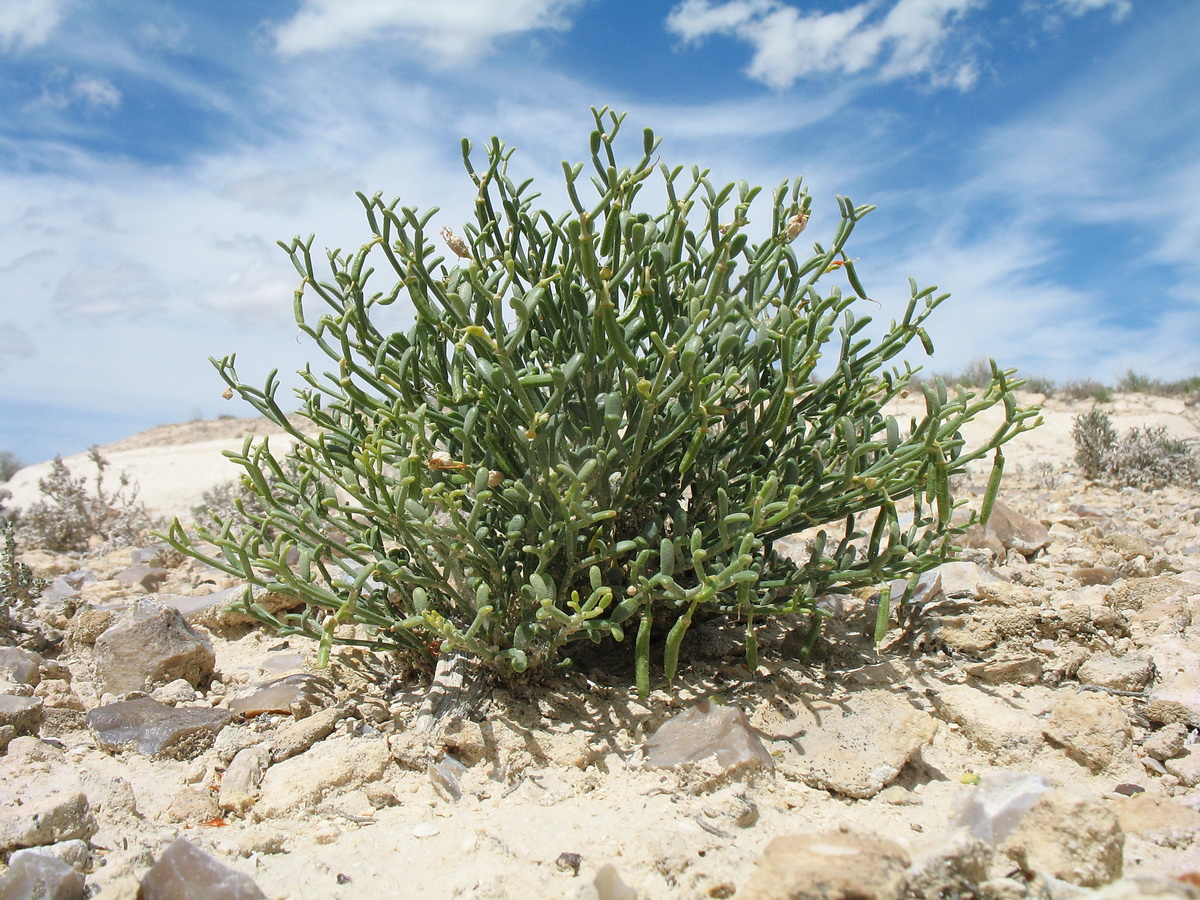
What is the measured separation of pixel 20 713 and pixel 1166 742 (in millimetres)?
2807

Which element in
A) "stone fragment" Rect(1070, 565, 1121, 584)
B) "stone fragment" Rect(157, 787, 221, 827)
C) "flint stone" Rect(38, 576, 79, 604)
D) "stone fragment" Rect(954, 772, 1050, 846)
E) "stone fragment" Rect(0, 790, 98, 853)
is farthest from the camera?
"flint stone" Rect(38, 576, 79, 604)

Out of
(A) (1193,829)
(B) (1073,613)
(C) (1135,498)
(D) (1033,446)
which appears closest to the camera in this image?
(A) (1193,829)

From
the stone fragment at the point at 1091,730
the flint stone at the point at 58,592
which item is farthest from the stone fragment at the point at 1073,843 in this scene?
the flint stone at the point at 58,592

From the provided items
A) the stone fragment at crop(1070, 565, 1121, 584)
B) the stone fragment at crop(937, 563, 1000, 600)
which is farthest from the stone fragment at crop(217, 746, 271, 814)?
the stone fragment at crop(1070, 565, 1121, 584)

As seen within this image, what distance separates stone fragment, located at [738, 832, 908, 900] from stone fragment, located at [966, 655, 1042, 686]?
3.75 ft

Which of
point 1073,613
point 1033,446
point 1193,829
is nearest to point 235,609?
point 1193,829

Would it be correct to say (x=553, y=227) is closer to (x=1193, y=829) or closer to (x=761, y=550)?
(x=761, y=550)

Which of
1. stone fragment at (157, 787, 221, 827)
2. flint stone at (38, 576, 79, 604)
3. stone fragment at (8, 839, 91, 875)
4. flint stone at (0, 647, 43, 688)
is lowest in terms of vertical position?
stone fragment at (157, 787, 221, 827)

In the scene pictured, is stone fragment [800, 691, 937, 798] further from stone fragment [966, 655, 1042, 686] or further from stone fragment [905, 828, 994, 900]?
stone fragment [905, 828, 994, 900]

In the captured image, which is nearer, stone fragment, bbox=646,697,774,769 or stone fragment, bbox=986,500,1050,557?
stone fragment, bbox=646,697,774,769

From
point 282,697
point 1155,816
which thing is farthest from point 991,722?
point 282,697

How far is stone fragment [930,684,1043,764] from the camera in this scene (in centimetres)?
208

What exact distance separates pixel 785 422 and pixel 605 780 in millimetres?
971

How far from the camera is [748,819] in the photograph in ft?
5.90
